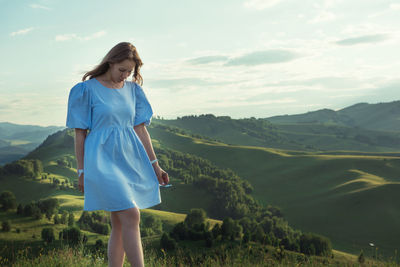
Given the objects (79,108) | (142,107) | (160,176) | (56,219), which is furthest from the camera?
(56,219)

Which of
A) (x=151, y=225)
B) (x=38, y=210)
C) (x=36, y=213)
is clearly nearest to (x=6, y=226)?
(x=36, y=213)

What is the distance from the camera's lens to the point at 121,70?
3.57 meters

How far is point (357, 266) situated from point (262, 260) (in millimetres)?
1210

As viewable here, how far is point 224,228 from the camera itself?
6194 cm

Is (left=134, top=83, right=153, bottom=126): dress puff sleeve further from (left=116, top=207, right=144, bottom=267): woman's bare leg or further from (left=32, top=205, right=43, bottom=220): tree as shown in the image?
(left=32, top=205, right=43, bottom=220): tree

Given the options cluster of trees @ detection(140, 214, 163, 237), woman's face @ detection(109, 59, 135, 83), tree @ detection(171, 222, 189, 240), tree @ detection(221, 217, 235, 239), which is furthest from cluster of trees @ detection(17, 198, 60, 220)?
woman's face @ detection(109, 59, 135, 83)

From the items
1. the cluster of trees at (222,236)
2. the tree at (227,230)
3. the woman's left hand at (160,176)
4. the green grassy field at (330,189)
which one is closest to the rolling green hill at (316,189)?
the green grassy field at (330,189)

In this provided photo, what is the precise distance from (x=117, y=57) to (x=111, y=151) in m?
0.90

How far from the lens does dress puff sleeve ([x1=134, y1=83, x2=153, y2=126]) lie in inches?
155

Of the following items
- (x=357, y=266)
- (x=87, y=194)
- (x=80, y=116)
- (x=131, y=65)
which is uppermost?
(x=131, y=65)

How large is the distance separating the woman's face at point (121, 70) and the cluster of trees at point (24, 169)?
104 metres

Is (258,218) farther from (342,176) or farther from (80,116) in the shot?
(80,116)

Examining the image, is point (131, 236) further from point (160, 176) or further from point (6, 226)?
point (6, 226)

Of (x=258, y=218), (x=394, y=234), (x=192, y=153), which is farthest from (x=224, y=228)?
(x=192, y=153)
